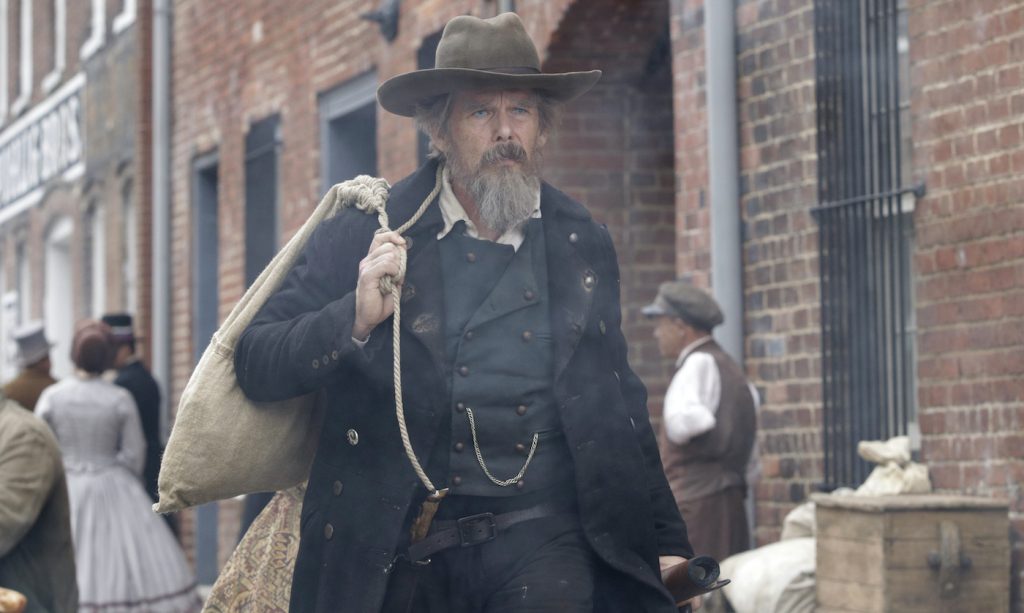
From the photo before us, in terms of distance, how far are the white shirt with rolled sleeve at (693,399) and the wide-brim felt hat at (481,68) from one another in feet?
12.5

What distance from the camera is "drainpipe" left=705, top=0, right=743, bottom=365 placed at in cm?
880

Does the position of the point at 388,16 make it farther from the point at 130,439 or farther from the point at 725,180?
the point at 725,180

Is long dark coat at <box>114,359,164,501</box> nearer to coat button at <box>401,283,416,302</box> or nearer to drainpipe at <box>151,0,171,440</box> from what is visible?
drainpipe at <box>151,0,171,440</box>

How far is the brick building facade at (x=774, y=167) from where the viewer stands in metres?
7.20

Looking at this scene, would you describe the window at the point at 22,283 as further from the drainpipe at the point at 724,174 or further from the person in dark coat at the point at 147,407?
the drainpipe at the point at 724,174

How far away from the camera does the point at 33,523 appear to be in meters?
6.92

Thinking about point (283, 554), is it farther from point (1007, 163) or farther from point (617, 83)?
point (617, 83)

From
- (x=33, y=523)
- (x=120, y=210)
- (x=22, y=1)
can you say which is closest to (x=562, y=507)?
(x=33, y=523)

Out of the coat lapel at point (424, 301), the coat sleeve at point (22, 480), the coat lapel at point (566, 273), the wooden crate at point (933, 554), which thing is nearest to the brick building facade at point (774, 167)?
the wooden crate at point (933, 554)

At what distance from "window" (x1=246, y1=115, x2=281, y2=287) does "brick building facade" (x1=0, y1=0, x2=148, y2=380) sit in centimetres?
285

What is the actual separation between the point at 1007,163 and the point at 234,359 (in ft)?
11.7

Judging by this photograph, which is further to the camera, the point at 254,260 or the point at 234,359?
the point at 254,260

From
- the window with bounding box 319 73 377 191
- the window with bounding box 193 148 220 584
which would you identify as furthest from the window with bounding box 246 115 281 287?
the window with bounding box 193 148 220 584

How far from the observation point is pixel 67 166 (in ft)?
72.6
